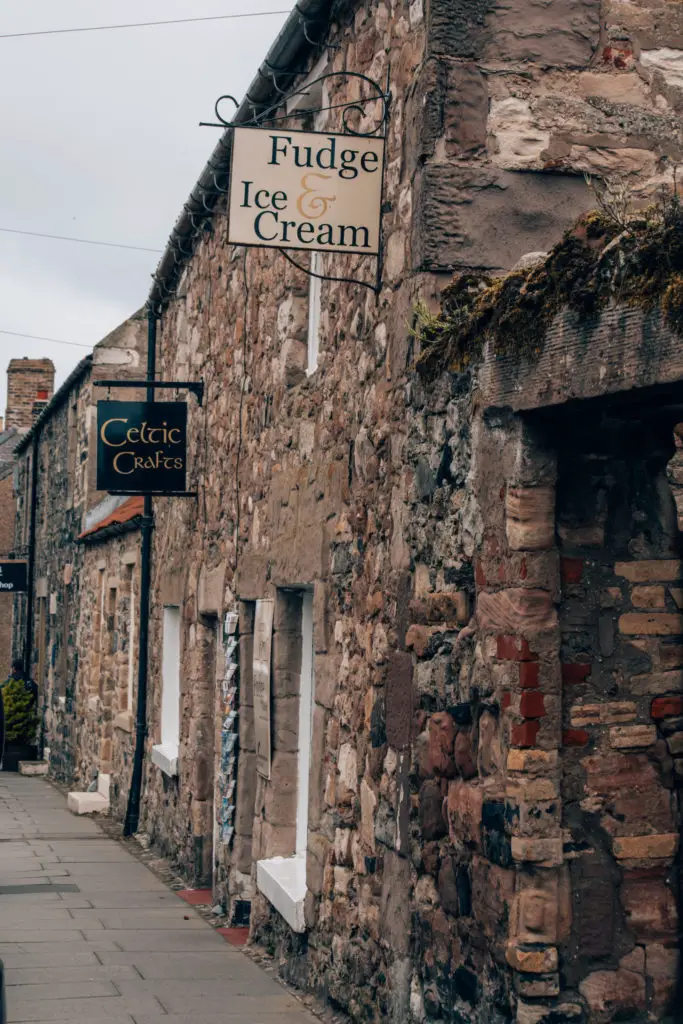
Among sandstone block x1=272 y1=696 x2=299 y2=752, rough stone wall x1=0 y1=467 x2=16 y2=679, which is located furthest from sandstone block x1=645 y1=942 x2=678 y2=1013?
rough stone wall x1=0 y1=467 x2=16 y2=679

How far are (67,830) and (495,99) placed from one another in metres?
10.4

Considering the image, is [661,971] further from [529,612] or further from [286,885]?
[286,885]

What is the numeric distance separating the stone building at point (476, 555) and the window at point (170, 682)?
4.03m

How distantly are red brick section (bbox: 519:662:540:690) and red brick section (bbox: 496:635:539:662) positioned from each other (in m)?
0.02

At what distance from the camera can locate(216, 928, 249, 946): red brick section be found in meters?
8.13

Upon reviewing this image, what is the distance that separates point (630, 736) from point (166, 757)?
7.40m

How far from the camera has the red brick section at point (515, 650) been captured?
4.37 meters

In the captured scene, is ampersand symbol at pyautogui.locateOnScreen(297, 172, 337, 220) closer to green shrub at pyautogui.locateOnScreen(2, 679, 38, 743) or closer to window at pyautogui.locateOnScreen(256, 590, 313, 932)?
window at pyautogui.locateOnScreen(256, 590, 313, 932)

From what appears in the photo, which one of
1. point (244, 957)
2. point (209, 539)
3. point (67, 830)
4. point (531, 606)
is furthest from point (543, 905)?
point (67, 830)

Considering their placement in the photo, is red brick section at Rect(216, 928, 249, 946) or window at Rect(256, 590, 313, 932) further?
red brick section at Rect(216, 928, 249, 946)

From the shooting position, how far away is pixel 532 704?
4363 millimetres

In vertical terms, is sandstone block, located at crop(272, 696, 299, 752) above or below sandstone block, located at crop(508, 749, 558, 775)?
below

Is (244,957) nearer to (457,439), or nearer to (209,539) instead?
(209,539)

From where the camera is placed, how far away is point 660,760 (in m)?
4.43
